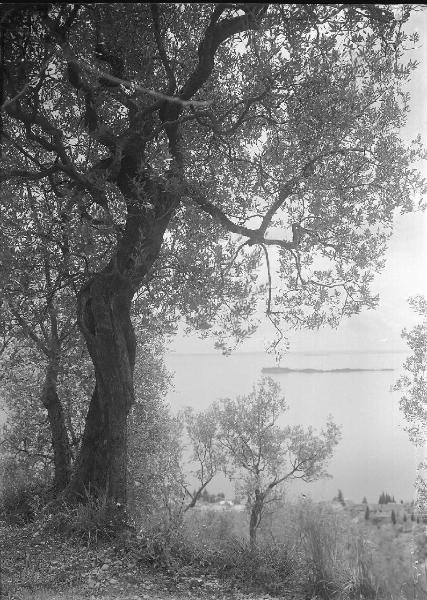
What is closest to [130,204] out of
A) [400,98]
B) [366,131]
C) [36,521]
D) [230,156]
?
[230,156]

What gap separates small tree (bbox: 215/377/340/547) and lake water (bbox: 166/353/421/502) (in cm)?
18

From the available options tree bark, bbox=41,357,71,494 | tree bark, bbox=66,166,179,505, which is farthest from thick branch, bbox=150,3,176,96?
tree bark, bbox=41,357,71,494

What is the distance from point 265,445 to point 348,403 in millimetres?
3140

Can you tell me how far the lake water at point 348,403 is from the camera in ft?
13.8

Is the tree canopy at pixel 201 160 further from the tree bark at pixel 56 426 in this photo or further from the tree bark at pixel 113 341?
the tree bark at pixel 56 426

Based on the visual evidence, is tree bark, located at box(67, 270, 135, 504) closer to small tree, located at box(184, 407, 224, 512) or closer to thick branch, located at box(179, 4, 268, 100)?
thick branch, located at box(179, 4, 268, 100)

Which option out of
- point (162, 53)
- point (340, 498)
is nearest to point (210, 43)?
point (162, 53)

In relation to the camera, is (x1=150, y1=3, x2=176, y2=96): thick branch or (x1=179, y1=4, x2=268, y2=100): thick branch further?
(x1=150, y1=3, x2=176, y2=96): thick branch

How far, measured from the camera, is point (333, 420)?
484 cm

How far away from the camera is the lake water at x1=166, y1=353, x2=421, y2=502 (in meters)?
4.21

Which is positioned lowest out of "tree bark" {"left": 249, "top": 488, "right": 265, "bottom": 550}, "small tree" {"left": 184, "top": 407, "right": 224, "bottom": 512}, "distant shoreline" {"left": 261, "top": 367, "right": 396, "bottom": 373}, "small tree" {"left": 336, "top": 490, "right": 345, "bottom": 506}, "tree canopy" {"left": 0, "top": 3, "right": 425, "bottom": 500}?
"tree bark" {"left": 249, "top": 488, "right": 265, "bottom": 550}

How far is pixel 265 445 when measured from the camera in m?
7.33

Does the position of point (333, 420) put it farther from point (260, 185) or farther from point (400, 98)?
point (400, 98)

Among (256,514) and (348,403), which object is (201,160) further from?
(256,514)
